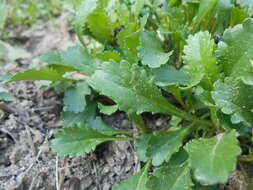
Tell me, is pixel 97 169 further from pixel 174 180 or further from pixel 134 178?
pixel 174 180

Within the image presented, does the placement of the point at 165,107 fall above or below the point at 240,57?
below

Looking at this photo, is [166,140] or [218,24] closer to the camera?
[166,140]

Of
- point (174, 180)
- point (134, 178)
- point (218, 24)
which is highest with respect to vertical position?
point (218, 24)

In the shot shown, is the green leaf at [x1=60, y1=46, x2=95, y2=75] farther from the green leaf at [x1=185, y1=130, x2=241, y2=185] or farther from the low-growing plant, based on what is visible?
the green leaf at [x1=185, y1=130, x2=241, y2=185]

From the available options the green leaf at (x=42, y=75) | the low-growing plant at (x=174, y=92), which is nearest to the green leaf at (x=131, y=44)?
the low-growing plant at (x=174, y=92)

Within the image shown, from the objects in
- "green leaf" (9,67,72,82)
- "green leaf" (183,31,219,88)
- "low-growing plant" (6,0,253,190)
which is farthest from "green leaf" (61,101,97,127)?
"green leaf" (183,31,219,88)

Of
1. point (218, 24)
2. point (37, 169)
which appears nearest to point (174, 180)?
point (37, 169)

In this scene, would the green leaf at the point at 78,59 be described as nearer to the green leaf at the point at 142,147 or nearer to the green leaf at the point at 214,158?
the green leaf at the point at 142,147
